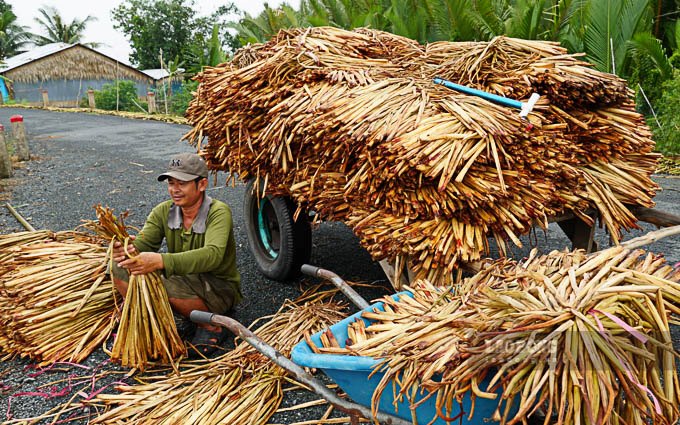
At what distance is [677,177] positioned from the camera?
7500 millimetres

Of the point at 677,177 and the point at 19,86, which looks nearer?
the point at 677,177

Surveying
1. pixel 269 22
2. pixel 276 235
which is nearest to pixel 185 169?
pixel 276 235

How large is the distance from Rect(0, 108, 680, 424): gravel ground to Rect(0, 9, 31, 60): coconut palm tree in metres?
23.2

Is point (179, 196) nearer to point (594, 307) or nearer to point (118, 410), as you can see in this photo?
point (118, 410)

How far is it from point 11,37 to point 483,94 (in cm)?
4065

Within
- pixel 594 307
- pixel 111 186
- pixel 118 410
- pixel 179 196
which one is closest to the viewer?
pixel 594 307

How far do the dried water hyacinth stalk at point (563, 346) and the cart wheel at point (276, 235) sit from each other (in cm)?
217

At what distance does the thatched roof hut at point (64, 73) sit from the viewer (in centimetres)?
2973

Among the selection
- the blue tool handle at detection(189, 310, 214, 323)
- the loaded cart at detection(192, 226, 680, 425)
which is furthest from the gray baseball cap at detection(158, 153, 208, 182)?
the loaded cart at detection(192, 226, 680, 425)

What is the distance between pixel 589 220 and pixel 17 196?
7228mm

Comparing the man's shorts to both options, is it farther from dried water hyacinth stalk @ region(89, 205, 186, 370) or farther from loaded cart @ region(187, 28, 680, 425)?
loaded cart @ region(187, 28, 680, 425)

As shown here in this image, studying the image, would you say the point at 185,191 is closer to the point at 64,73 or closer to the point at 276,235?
the point at 276,235

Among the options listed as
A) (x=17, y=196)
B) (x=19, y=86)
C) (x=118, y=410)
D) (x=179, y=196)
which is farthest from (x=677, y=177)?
(x=19, y=86)

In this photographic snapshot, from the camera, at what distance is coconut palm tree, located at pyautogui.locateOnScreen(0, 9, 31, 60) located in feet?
109
